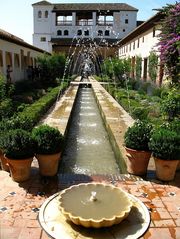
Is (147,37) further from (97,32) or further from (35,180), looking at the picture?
(97,32)

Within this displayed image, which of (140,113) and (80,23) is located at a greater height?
(80,23)

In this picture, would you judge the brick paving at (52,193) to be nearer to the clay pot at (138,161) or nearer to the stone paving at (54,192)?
the stone paving at (54,192)

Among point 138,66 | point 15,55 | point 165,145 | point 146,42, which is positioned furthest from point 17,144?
point 138,66

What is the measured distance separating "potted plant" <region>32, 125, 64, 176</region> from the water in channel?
4.83 ft

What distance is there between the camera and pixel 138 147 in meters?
5.38

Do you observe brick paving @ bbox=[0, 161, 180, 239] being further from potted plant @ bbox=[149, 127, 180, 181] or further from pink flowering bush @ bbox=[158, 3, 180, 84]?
pink flowering bush @ bbox=[158, 3, 180, 84]

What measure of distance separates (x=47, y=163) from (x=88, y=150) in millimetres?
2982

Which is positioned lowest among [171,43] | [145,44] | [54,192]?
[54,192]

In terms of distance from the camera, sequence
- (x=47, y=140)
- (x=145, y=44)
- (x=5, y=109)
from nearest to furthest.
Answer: (x=47, y=140), (x=5, y=109), (x=145, y=44)

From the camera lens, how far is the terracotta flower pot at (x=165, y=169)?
5.17 meters

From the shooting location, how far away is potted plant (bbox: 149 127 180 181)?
504 cm

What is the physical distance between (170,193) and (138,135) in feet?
3.60

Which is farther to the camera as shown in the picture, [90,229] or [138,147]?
[138,147]

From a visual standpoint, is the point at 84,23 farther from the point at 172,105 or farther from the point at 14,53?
the point at 172,105
